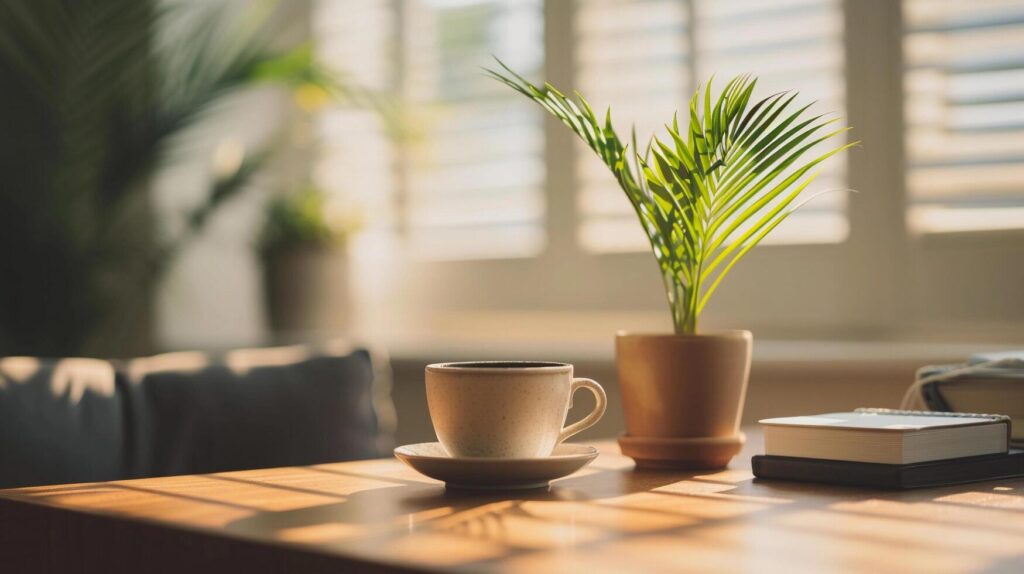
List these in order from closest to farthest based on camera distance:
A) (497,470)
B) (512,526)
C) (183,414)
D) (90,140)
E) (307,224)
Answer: (512,526) → (497,470) → (183,414) → (90,140) → (307,224)

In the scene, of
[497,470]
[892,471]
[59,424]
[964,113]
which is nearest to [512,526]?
[497,470]

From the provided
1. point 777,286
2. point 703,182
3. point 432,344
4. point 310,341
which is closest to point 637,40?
point 777,286

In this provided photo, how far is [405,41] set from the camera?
302 centimetres

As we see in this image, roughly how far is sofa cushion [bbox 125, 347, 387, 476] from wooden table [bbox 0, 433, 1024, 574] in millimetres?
544

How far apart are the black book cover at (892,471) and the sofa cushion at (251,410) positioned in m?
0.83

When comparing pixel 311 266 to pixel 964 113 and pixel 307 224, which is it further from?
pixel 964 113

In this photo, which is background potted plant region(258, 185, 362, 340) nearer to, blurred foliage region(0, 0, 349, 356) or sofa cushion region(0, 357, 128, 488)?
blurred foliage region(0, 0, 349, 356)

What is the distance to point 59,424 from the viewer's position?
4.95 feet

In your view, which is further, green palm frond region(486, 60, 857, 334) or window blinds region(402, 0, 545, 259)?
window blinds region(402, 0, 545, 259)

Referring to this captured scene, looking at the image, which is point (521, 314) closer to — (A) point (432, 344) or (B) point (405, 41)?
(A) point (432, 344)

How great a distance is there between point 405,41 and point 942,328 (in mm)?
1514

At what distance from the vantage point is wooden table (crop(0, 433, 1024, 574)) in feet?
2.26

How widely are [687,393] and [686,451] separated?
0.18 feet

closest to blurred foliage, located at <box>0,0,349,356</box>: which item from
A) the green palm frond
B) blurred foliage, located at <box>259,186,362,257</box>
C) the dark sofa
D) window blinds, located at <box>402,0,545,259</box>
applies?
blurred foliage, located at <box>259,186,362,257</box>
